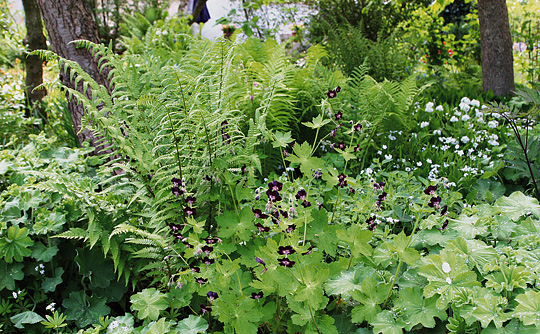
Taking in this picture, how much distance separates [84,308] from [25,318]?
0.26 metres

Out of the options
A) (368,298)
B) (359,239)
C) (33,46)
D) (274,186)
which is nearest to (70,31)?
(33,46)

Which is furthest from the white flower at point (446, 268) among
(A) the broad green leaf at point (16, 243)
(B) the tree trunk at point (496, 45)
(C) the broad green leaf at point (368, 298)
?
(B) the tree trunk at point (496, 45)

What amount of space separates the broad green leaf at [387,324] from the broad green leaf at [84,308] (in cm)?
128

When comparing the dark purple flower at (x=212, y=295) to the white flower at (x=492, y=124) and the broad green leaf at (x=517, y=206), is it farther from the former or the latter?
the white flower at (x=492, y=124)

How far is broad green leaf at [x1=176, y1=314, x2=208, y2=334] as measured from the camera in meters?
1.56

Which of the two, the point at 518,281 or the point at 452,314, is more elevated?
the point at 518,281

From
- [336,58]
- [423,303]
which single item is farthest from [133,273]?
[336,58]

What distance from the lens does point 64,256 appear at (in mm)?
2186

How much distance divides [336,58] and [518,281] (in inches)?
155

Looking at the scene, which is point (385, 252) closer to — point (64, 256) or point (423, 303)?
point (423, 303)

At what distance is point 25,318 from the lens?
1896 mm

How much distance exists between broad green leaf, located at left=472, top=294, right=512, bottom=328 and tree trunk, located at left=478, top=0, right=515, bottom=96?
3627 mm

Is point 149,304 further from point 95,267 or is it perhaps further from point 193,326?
point 95,267

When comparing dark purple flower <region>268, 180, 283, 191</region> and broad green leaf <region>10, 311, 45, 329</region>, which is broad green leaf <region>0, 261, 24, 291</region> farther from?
dark purple flower <region>268, 180, 283, 191</region>
